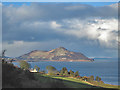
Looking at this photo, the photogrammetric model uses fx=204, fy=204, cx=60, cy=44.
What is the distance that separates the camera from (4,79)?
58.0 ft

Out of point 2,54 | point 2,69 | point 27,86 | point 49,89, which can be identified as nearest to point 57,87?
point 49,89

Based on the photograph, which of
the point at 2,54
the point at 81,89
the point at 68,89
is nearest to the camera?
the point at 68,89

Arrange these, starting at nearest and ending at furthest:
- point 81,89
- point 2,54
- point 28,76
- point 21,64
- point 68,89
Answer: point 68,89, point 81,89, point 28,76, point 2,54, point 21,64

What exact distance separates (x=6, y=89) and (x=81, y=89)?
260 inches

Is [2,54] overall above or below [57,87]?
above

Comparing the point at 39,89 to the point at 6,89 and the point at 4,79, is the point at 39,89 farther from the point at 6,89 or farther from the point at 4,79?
the point at 4,79

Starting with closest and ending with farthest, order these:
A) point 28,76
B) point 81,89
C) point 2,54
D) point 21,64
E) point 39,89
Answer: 1. point 39,89
2. point 81,89
3. point 28,76
4. point 2,54
5. point 21,64

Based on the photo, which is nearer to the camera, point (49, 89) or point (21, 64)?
point (49, 89)

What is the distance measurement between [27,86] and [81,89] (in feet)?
16.6

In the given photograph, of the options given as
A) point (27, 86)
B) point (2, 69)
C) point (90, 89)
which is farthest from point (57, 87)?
point (2, 69)

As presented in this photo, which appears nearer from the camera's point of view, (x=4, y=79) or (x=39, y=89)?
(x=39, y=89)

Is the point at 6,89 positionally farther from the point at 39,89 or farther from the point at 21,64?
the point at 21,64

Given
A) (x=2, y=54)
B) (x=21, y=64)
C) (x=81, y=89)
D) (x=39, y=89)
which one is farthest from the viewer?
(x=21, y=64)

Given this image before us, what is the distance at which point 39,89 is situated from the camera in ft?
51.8
